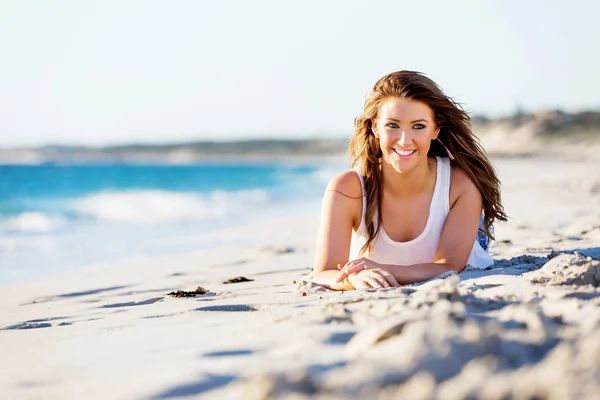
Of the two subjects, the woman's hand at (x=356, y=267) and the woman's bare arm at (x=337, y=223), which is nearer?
the woman's hand at (x=356, y=267)

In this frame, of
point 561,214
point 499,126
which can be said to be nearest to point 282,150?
point 499,126

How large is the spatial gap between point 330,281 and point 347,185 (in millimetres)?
595

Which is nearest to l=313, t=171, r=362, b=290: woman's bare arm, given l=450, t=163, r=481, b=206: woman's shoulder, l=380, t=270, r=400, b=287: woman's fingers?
l=380, t=270, r=400, b=287: woman's fingers

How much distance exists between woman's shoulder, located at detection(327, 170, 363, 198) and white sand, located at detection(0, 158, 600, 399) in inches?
24.5

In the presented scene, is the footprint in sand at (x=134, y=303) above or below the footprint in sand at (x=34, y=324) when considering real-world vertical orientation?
below

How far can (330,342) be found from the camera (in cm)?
226

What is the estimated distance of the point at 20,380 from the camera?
2.27 m

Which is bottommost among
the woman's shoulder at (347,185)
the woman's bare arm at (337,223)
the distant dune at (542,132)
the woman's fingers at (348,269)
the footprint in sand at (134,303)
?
the footprint in sand at (134,303)

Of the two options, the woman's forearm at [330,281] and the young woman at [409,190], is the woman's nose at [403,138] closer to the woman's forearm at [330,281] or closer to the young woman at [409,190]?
the young woman at [409,190]

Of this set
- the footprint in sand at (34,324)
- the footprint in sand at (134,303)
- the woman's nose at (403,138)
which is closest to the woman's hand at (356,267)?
the woman's nose at (403,138)

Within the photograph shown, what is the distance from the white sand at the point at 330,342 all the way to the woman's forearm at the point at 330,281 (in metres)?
0.08

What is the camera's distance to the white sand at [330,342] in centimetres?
171

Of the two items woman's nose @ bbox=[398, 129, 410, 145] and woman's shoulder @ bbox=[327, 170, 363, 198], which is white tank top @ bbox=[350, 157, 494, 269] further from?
woman's nose @ bbox=[398, 129, 410, 145]

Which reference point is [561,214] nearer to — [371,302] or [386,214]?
[386,214]
